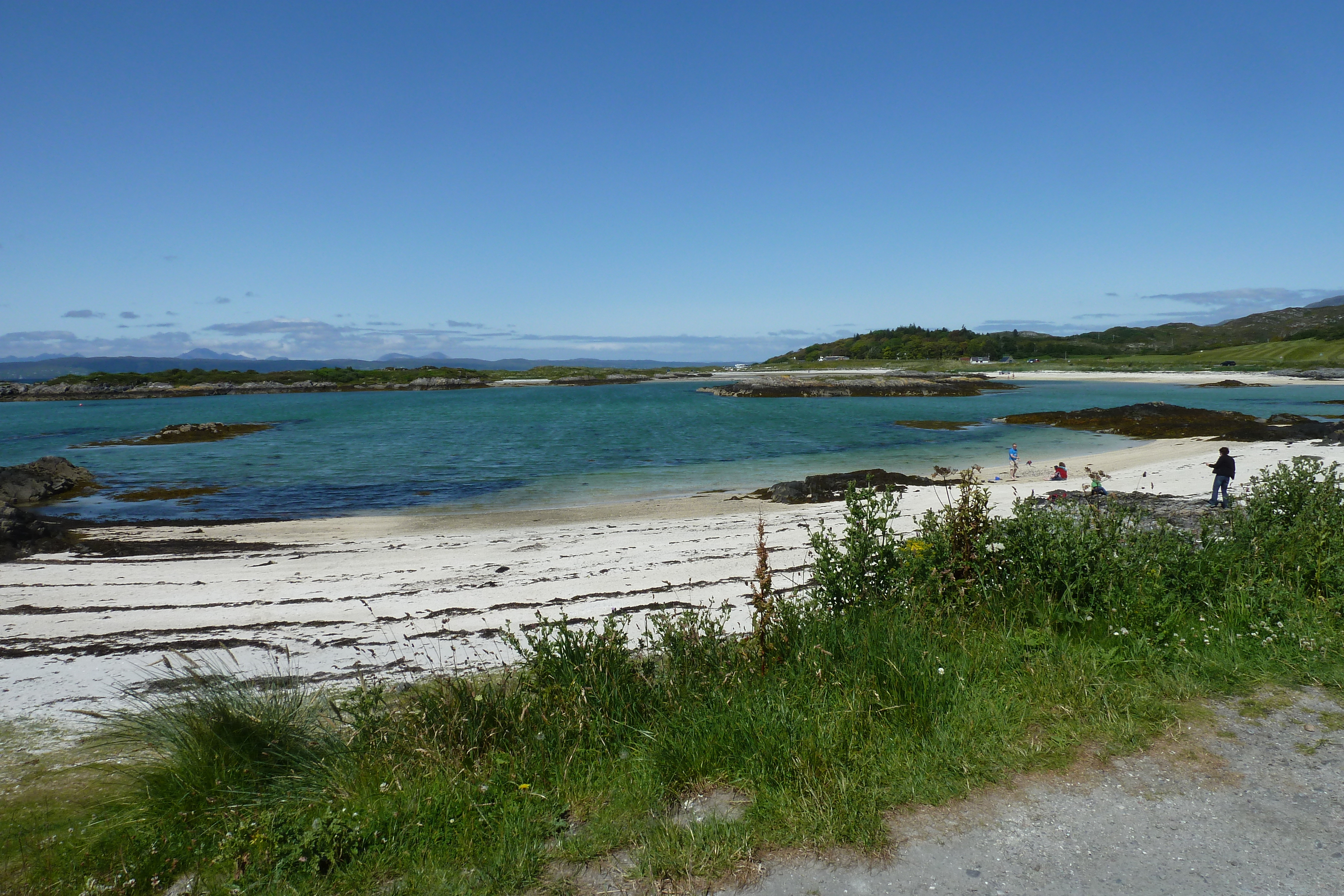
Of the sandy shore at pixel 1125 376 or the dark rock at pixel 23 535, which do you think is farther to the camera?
the sandy shore at pixel 1125 376

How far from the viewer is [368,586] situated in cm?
1210

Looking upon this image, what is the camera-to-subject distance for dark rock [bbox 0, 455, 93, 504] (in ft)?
76.4

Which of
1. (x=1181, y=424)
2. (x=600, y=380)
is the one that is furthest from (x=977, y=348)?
(x=1181, y=424)

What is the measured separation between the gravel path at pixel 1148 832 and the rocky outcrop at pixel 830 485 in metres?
15.5

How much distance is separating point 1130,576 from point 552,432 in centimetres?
4505

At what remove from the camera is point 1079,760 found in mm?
4094

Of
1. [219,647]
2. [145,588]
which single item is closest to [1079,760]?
[219,647]

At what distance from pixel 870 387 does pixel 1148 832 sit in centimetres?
9018

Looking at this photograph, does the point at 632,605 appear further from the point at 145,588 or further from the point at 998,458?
the point at 998,458

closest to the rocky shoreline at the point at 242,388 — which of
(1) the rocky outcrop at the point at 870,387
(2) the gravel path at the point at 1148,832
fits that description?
(1) the rocky outcrop at the point at 870,387

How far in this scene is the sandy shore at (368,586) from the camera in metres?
8.27

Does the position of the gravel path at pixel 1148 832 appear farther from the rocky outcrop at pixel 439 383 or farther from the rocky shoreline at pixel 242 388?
the rocky outcrop at pixel 439 383

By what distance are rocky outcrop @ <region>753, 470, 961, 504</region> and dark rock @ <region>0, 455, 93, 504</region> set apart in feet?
75.3

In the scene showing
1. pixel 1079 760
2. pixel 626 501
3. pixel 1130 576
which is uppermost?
pixel 1130 576
